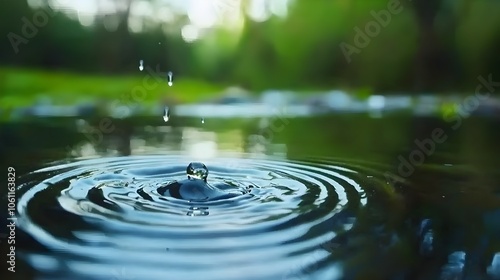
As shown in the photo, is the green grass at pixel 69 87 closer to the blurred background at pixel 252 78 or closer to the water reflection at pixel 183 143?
the blurred background at pixel 252 78

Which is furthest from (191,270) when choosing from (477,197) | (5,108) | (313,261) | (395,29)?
(395,29)

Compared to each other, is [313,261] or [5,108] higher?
[5,108]

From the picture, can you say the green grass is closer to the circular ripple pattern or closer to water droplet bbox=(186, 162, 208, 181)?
the circular ripple pattern

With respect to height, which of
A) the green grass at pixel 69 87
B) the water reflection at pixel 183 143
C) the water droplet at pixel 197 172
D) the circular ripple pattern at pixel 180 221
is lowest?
the circular ripple pattern at pixel 180 221

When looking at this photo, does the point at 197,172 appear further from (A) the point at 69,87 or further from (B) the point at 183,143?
(A) the point at 69,87

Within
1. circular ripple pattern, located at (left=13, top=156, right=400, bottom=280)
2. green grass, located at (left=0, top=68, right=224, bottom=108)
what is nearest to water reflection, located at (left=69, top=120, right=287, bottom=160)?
circular ripple pattern, located at (left=13, top=156, right=400, bottom=280)

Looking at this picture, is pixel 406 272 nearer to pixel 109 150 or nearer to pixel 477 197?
pixel 477 197

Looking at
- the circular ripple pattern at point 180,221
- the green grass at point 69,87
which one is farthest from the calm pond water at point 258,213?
the green grass at point 69,87
